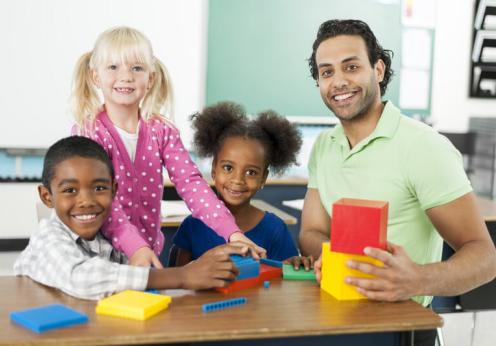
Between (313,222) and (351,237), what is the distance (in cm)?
68

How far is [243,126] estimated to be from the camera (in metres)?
2.41

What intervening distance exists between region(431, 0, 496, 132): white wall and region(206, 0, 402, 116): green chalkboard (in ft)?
3.58

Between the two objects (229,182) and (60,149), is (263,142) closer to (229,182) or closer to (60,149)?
(229,182)

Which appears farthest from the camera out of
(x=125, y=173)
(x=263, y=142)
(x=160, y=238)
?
(x=160, y=238)

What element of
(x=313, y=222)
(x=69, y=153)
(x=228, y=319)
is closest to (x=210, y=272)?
(x=228, y=319)

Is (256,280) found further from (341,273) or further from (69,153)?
(69,153)

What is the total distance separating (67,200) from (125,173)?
0.47 metres

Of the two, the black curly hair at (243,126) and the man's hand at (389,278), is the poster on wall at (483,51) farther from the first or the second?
the man's hand at (389,278)

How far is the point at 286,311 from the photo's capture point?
145 cm

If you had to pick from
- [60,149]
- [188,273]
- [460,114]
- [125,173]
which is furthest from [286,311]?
[460,114]

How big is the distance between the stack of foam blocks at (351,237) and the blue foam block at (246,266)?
206 millimetres

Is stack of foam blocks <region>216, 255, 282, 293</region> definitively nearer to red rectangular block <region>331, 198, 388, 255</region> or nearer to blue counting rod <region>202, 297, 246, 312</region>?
blue counting rod <region>202, 297, 246, 312</region>

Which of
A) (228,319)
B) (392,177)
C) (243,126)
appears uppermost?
(243,126)

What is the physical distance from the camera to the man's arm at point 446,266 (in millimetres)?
1515
